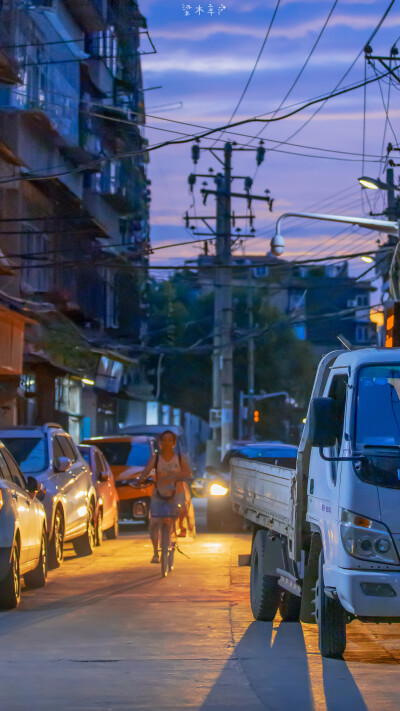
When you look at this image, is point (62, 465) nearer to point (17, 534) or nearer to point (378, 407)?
point (17, 534)

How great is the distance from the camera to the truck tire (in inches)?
432

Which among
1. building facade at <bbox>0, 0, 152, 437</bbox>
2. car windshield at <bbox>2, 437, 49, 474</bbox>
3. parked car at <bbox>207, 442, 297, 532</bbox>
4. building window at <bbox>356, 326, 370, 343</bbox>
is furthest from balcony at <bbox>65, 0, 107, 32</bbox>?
building window at <bbox>356, 326, 370, 343</bbox>

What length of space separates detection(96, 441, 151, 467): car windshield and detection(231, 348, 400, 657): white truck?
15.6 m

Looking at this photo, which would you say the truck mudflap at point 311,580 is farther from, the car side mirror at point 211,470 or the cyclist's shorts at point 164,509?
the car side mirror at point 211,470

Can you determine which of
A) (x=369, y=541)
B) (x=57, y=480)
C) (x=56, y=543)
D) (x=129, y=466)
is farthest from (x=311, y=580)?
(x=129, y=466)

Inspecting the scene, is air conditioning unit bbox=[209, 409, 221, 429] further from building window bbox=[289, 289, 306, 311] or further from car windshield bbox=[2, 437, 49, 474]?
building window bbox=[289, 289, 306, 311]

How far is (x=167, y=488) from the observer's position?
16.2m

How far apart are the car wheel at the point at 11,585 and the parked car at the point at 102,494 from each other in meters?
7.60

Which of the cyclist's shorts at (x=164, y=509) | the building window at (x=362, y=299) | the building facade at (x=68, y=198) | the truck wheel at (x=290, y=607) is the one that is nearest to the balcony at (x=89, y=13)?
the building facade at (x=68, y=198)

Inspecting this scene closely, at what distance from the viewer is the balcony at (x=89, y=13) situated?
3756 cm

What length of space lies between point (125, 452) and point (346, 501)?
59.8 feet

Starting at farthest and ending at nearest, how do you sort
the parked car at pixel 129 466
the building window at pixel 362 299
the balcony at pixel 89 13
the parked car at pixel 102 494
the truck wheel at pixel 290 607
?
the building window at pixel 362 299
the balcony at pixel 89 13
the parked car at pixel 129 466
the parked car at pixel 102 494
the truck wheel at pixel 290 607

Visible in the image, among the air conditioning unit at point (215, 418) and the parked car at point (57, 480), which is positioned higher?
the air conditioning unit at point (215, 418)

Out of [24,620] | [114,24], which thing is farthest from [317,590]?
[114,24]
